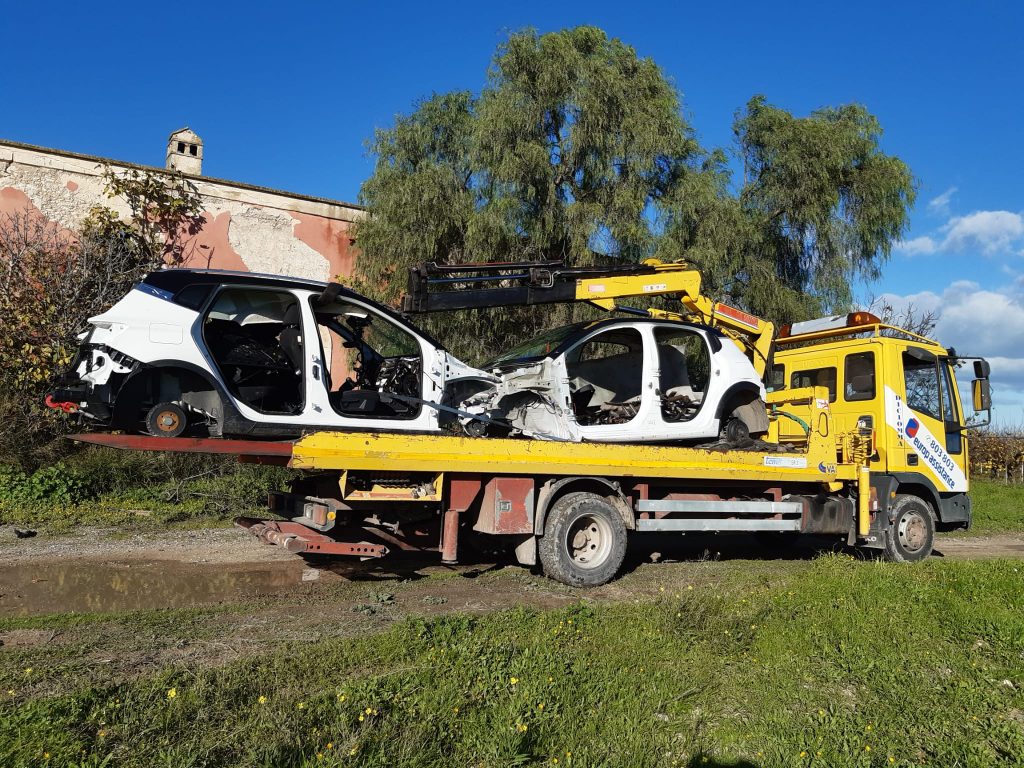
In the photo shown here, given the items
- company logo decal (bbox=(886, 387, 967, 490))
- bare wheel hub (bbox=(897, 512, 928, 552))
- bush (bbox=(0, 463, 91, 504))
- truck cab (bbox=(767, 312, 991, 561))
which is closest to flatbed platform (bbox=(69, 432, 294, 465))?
bush (bbox=(0, 463, 91, 504))

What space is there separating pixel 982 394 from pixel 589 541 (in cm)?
589

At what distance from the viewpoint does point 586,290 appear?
859 centimetres

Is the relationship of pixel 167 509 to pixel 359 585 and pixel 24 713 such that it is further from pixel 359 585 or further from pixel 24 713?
pixel 24 713

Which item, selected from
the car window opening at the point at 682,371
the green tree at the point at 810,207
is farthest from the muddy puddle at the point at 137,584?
the green tree at the point at 810,207

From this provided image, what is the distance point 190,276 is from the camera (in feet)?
20.1

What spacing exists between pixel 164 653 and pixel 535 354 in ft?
14.6

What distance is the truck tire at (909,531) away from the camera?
9328 millimetres

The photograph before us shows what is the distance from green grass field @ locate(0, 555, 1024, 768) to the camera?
10.9 ft

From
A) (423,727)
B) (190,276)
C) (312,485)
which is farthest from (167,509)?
(423,727)

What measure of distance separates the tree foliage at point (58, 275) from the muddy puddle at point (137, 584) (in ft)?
15.7

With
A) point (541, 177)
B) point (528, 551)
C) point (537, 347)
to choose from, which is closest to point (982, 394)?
point (537, 347)

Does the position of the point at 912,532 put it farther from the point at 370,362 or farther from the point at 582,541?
the point at 370,362

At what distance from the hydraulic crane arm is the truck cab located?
106 cm

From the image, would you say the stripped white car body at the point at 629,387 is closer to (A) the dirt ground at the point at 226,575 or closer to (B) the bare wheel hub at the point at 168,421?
(A) the dirt ground at the point at 226,575
